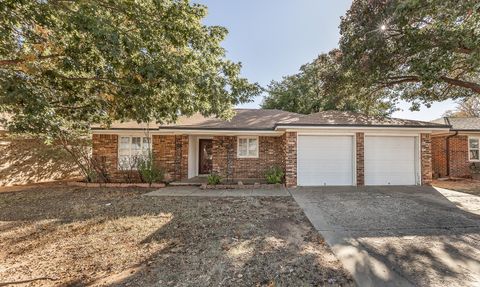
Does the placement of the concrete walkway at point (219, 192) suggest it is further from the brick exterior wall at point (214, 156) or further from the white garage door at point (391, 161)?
the white garage door at point (391, 161)

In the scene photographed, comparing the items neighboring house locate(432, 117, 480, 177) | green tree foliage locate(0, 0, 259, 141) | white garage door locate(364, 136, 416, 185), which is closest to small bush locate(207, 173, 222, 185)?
green tree foliage locate(0, 0, 259, 141)

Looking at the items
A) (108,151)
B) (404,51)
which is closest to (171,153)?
(108,151)

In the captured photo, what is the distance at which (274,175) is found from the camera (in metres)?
10.6

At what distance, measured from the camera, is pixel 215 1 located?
7680mm

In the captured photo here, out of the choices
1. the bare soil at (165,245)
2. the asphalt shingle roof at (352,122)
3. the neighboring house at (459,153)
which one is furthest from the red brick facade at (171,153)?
the neighboring house at (459,153)

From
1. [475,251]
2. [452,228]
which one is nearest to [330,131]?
[452,228]

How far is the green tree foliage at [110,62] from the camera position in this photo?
4.96 m

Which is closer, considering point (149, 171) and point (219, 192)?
point (219, 192)

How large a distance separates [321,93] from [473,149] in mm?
10110

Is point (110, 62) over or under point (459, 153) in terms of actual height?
over

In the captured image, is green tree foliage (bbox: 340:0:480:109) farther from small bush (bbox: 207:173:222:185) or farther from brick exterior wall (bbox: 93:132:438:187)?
small bush (bbox: 207:173:222:185)

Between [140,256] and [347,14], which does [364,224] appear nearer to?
[140,256]

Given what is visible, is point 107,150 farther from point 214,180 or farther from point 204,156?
point 214,180

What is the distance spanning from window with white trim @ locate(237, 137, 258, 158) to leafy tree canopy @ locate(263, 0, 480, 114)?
4447mm
